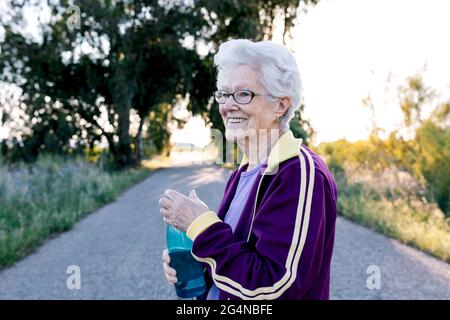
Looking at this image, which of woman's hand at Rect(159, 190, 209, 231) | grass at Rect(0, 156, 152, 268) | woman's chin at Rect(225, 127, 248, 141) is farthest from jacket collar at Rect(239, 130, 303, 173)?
grass at Rect(0, 156, 152, 268)

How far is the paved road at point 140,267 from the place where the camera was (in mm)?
5457

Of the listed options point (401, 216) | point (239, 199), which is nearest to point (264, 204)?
point (239, 199)

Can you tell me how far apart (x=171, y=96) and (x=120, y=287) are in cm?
1574

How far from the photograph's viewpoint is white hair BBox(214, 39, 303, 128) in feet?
4.58

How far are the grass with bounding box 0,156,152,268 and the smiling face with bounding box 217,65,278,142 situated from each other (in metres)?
5.95

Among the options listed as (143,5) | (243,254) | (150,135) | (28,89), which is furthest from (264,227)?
(150,135)

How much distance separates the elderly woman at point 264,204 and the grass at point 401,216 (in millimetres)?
5910

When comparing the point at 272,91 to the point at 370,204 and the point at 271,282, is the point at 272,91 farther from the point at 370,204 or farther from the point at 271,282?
the point at 370,204

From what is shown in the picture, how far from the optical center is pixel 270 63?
4.58ft

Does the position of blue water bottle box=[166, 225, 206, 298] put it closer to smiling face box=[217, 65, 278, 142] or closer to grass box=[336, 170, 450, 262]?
smiling face box=[217, 65, 278, 142]

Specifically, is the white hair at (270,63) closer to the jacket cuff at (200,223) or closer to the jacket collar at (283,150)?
A: the jacket collar at (283,150)

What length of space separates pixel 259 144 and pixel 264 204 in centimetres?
26

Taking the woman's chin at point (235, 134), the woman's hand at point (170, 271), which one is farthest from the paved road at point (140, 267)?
the woman's chin at point (235, 134)

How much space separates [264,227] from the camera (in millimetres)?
1268
